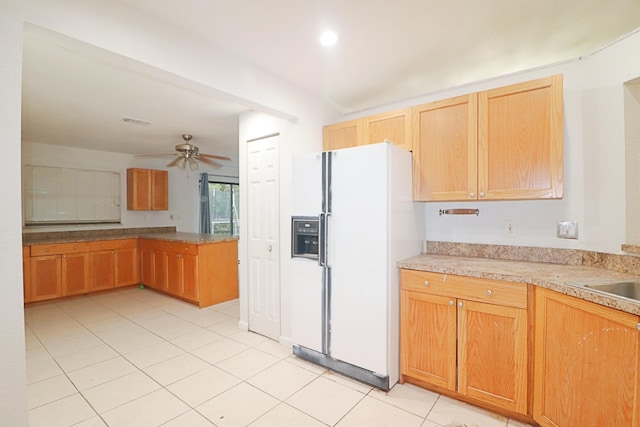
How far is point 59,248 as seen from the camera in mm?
4238

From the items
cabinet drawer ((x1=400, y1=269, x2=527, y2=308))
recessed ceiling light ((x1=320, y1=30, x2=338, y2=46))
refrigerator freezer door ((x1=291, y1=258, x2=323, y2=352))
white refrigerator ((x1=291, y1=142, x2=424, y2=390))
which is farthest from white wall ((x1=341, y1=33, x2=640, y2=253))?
refrigerator freezer door ((x1=291, y1=258, x2=323, y2=352))

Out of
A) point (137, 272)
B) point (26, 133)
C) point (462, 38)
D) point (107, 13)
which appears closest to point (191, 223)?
point (137, 272)

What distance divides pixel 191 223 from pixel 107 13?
5.22 metres

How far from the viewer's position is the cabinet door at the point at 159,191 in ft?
18.2

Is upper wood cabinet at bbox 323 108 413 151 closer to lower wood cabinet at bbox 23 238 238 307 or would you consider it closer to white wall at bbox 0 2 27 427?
white wall at bbox 0 2 27 427

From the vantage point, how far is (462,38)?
2.03 metres

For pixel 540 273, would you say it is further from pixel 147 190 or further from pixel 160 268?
pixel 147 190

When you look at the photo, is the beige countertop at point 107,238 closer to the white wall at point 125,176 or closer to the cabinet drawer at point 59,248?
the cabinet drawer at point 59,248

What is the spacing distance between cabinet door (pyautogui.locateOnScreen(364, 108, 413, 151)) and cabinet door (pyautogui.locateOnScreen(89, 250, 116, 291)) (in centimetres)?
458

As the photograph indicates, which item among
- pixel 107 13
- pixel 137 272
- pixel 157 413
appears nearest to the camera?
pixel 107 13

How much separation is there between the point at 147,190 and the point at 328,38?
4.85 metres

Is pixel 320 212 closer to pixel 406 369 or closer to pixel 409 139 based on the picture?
pixel 409 139

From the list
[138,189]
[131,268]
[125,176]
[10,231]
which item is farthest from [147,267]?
[10,231]

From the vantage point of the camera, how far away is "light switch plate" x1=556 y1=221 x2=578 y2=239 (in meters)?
2.04
